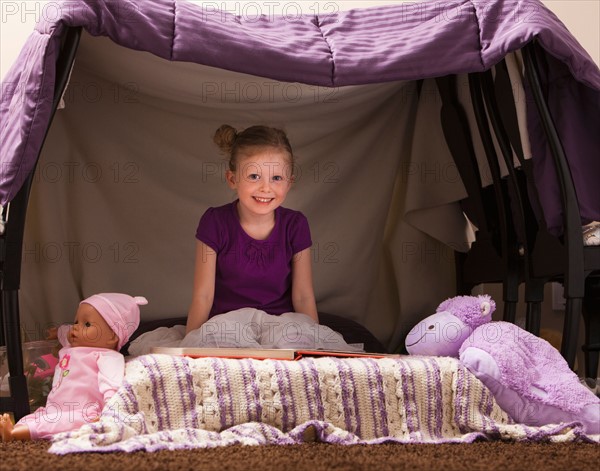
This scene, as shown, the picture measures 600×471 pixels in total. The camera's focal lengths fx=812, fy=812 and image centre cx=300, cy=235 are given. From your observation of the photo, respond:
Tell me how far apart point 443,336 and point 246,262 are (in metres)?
0.55

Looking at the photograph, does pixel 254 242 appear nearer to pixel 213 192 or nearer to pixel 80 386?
pixel 213 192

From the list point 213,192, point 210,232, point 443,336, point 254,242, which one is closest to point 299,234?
point 254,242

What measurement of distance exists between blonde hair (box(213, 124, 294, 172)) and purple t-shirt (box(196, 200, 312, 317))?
0.49 feet

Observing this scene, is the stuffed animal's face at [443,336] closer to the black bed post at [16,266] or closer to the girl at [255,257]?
the girl at [255,257]

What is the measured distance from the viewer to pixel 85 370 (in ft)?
5.09

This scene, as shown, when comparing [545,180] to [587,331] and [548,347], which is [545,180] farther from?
[587,331]

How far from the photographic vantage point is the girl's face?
6.28 ft

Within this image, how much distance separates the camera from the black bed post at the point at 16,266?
4.91 ft

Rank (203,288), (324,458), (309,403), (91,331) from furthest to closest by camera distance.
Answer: (203,288) < (91,331) < (309,403) < (324,458)

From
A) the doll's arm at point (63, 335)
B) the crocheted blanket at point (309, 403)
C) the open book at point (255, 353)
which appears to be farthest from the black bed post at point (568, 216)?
the doll's arm at point (63, 335)

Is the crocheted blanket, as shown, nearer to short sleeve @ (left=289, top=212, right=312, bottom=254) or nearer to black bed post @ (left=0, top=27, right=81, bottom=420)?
black bed post @ (left=0, top=27, right=81, bottom=420)

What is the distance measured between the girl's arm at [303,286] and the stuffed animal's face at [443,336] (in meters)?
0.38

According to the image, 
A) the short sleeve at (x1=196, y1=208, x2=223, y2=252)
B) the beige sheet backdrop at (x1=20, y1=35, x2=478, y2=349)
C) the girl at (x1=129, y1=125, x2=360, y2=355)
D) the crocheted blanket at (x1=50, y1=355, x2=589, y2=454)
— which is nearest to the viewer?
the crocheted blanket at (x1=50, y1=355, x2=589, y2=454)

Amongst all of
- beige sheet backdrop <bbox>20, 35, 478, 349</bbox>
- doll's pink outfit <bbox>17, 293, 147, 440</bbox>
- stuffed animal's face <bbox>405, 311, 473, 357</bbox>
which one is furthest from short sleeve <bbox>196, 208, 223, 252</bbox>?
stuffed animal's face <bbox>405, 311, 473, 357</bbox>
